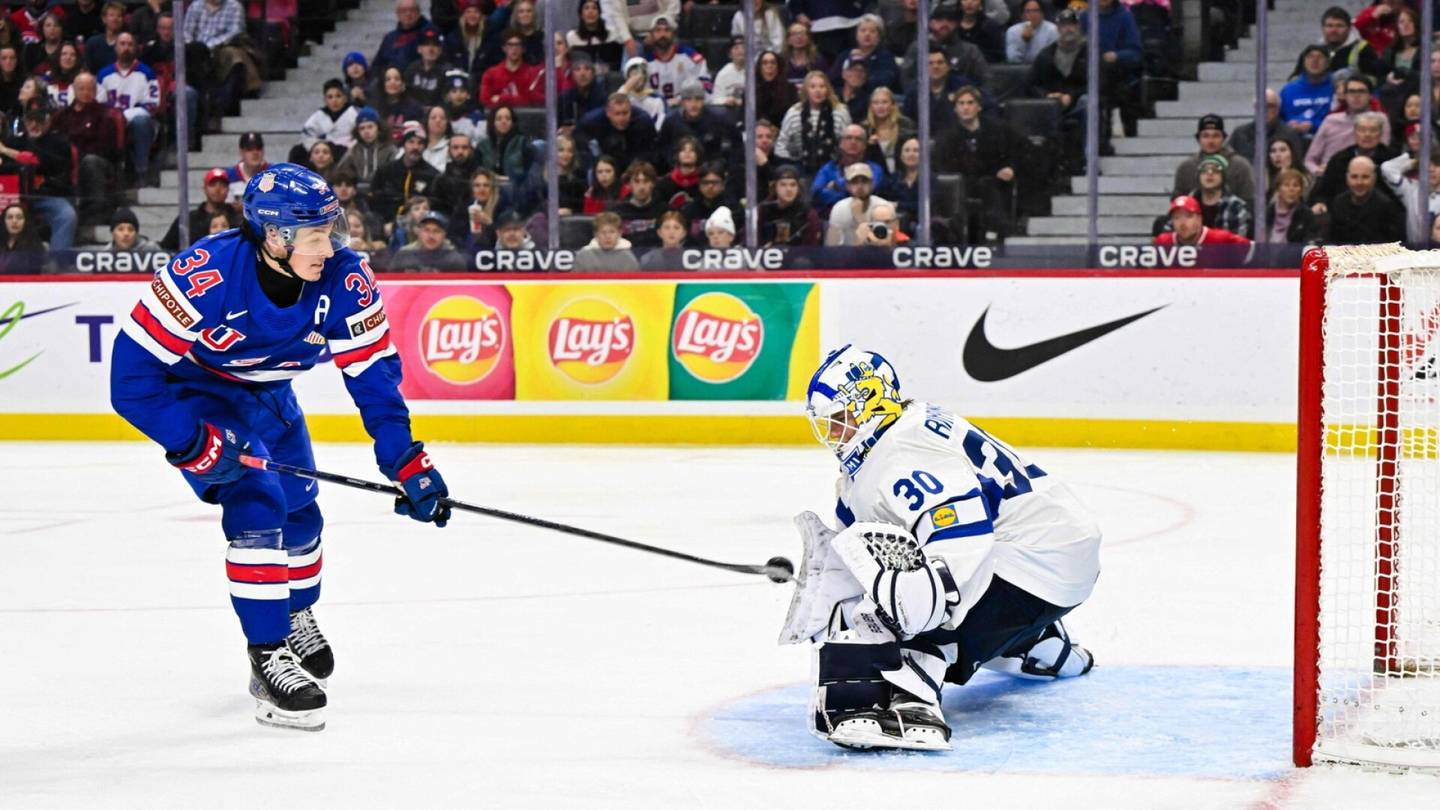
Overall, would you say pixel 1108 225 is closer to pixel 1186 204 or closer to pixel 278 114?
pixel 1186 204

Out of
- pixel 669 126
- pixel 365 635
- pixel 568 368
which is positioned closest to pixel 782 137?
pixel 669 126

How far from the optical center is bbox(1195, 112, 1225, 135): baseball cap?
9484 mm

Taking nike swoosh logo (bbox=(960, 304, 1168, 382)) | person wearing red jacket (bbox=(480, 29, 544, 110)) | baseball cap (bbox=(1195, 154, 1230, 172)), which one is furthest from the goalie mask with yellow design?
person wearing red jacket (bbox=(480, 29, 544, 110))

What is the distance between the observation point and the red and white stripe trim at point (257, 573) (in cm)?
411

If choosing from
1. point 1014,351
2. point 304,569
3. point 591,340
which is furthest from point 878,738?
point 591,340

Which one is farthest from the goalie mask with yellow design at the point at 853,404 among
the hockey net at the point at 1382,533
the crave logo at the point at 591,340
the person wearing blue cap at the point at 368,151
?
the person wearing blue cap at the point at 368,151

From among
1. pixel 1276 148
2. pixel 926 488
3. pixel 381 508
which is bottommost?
pixel 381 508

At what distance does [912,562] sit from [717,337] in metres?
6.52

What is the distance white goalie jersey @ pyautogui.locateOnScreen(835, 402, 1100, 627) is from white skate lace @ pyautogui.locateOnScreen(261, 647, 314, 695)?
48.5 inches

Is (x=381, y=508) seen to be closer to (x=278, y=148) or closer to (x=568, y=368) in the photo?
(x=568, y=368)

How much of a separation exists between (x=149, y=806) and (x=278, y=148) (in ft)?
26.0

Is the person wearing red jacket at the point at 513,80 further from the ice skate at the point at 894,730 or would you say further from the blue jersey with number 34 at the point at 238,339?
the ice skate at the point at 894,730

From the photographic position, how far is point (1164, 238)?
966 centimetres

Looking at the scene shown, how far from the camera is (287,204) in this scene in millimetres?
4051
